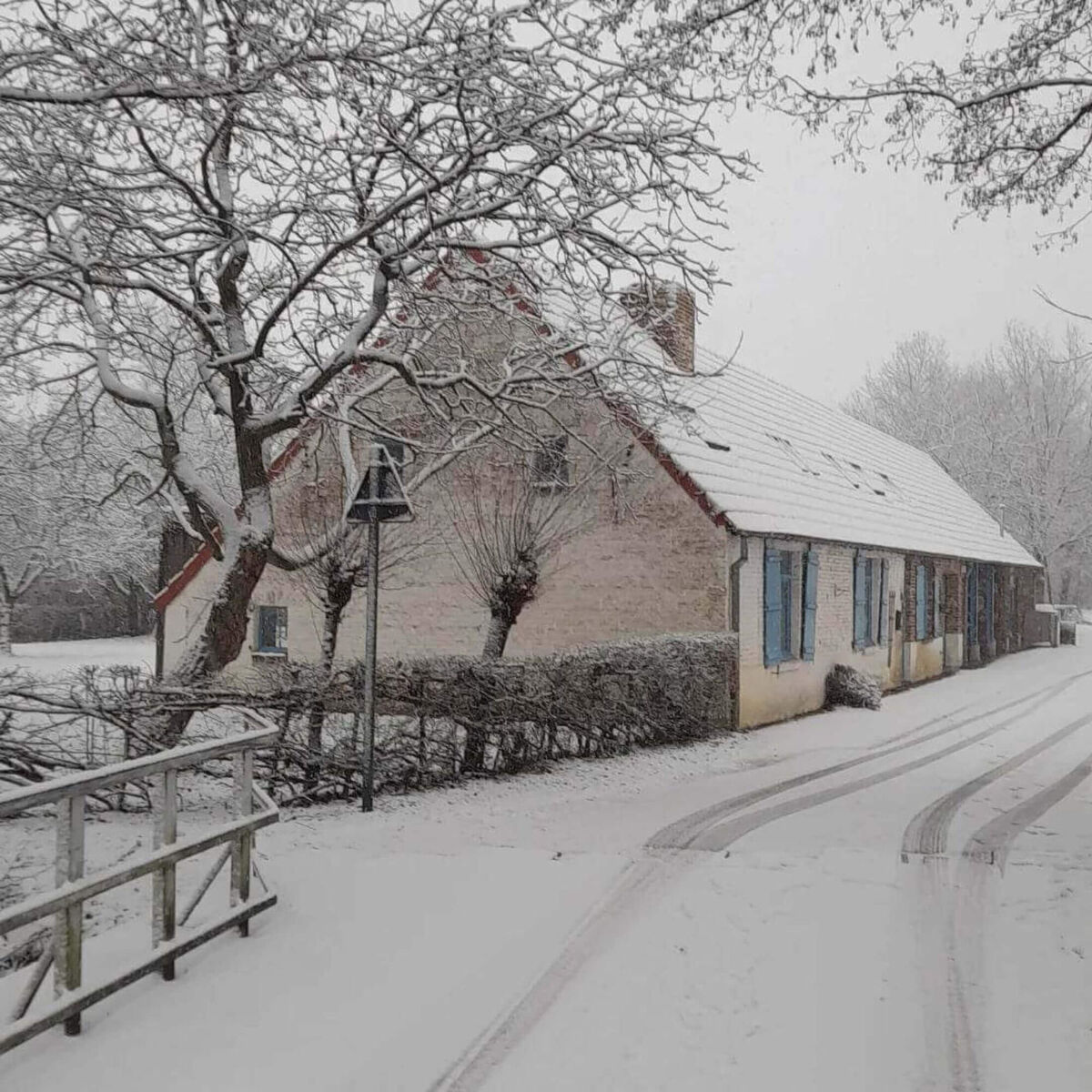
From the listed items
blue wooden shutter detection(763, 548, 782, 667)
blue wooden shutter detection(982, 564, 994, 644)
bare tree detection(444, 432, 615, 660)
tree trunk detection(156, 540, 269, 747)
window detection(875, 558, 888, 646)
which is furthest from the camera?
blue wooden shutter detection(982, 564, 994, 644)

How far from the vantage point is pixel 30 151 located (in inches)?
283

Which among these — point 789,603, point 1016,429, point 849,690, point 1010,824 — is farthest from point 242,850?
point 1016,429

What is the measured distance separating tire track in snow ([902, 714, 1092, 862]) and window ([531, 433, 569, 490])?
6.80 m

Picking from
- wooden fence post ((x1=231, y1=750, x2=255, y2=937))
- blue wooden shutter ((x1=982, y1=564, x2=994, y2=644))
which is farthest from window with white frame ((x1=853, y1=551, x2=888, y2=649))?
wooden fence post ((x1=231, y1=750, x2=255, y2=937))

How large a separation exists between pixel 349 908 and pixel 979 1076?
3.29 m

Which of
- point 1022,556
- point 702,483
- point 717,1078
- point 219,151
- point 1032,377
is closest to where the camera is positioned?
point 717,1078

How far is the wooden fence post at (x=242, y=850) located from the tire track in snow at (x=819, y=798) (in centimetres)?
329

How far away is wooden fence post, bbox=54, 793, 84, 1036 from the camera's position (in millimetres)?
3816

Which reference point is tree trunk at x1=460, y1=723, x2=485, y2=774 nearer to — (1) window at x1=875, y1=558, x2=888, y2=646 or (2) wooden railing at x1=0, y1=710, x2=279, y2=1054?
(2) wooden railing at x1=0, y1=710, x2=279, y2=1054

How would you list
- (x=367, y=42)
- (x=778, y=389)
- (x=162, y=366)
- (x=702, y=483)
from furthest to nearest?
1. (x=778, y=389)
2. (x=702, y=483)
3. (x=162, y=366)
4. (x=367, y=42)

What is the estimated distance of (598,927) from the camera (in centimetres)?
536

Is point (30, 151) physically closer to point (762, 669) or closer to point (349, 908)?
point (349, 908)

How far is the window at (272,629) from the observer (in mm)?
18422

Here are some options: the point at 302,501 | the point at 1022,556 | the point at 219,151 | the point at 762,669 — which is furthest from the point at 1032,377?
the point at 219,151
